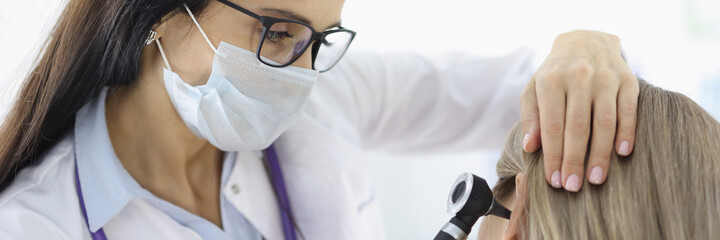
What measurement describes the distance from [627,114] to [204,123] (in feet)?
2.30

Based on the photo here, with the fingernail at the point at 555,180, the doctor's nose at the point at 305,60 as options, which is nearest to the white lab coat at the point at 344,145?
the doctor's nose at the point at 305,60

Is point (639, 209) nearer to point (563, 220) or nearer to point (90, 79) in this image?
point (563, 220)

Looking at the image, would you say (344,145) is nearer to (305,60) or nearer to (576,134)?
(305,60)

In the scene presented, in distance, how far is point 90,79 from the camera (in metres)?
1.23

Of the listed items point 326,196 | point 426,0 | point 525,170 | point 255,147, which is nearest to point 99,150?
point 255,147

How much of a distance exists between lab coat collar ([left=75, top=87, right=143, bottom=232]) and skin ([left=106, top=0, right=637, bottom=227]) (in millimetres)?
42

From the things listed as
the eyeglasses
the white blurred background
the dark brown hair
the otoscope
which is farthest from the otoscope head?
the white blurred background

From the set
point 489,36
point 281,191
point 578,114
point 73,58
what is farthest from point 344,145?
point 489,36

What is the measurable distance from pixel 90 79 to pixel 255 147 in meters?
0.31

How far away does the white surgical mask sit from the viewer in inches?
47.0

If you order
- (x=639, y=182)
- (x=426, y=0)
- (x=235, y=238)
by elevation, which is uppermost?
(x=639, y=182)

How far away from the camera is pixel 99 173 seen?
49.3 inches

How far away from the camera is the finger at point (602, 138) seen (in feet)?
2.88

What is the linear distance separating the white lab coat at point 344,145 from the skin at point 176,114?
0.08 m
